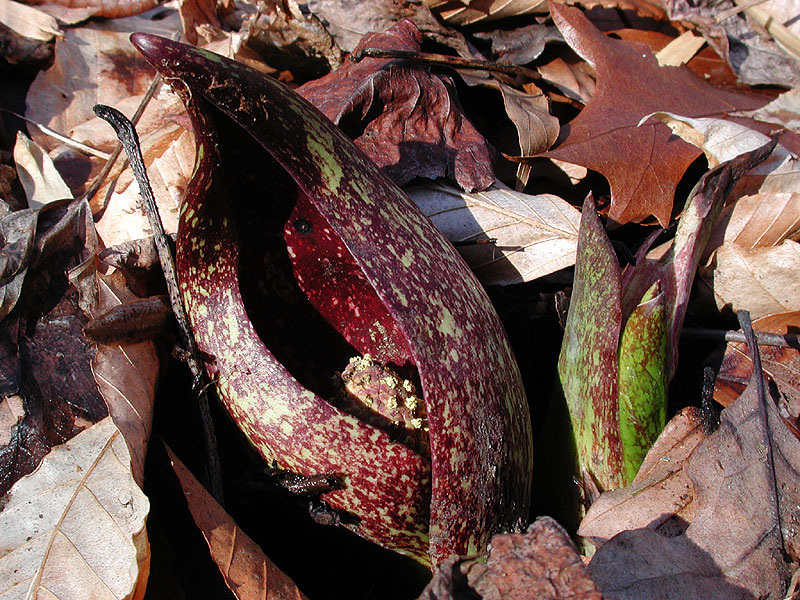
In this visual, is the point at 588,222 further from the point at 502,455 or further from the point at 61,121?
the point at 61,121

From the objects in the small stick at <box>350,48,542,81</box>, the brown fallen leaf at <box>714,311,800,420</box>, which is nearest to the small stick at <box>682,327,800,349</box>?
the brown fallen leaf at <box>714,311,800,420</box>

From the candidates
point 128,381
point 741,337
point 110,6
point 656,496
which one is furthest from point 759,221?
point 110,6

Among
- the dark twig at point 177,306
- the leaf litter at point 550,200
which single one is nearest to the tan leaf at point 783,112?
the leaf litter at point 550,200

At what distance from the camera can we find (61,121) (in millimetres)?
2027

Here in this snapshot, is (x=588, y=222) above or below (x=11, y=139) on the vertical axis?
below

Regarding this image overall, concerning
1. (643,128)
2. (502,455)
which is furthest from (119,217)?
(643,128)

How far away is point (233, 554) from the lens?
1166 mm

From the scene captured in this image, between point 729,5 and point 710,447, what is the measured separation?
175cm

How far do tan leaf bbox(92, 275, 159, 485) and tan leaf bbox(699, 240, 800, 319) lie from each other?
1.28 m

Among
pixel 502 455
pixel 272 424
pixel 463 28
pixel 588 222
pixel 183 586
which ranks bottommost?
pixel 183 586

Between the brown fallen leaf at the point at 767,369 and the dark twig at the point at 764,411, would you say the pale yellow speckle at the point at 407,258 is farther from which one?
the brown fallen leaf at the point at 767,369

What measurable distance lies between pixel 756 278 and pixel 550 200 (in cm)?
51

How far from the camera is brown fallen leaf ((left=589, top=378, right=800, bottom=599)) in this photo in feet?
3.50

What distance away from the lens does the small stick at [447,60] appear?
68.0 inches
